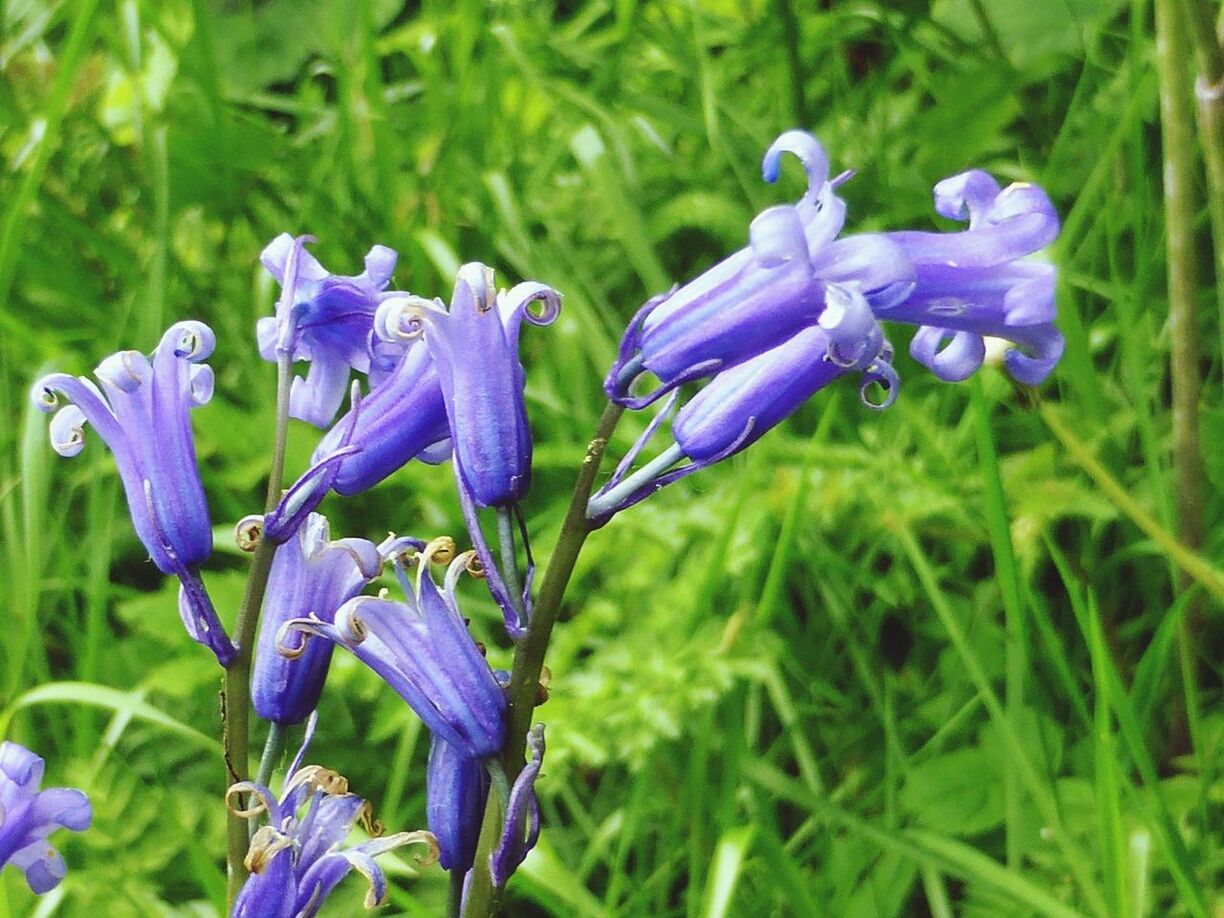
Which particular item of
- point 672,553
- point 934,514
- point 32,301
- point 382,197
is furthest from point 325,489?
point 32,301

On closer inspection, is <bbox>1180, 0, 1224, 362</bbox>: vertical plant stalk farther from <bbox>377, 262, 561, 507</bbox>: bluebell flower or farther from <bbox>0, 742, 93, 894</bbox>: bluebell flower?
<bbox>0, 742, 93, 894</bbox>: bluebell flower

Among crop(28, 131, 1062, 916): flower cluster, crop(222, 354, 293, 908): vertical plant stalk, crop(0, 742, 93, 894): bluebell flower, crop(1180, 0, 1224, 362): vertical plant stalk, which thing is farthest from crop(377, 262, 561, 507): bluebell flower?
crop(1180, 0, 1224, 362): vertical plant stalk

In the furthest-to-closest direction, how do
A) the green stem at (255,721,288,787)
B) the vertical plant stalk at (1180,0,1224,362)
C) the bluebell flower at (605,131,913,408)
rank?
the vertical plant stalk at (1180,0,1224,362) < the green stem at (255,721,288,787) < the bluebell flower at (605,131,913,408)

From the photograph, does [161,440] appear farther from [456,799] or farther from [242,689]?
[456,799]

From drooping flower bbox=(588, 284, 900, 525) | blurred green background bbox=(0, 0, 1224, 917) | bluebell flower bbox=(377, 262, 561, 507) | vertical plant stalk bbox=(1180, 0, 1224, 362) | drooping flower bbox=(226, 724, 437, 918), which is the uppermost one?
bluebell flower bbox=(377, 262, 561, 507)

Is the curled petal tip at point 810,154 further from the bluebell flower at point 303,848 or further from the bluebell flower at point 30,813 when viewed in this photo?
the bluebell flower at point 30,813

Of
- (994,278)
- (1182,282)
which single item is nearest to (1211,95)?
(1182,282)
